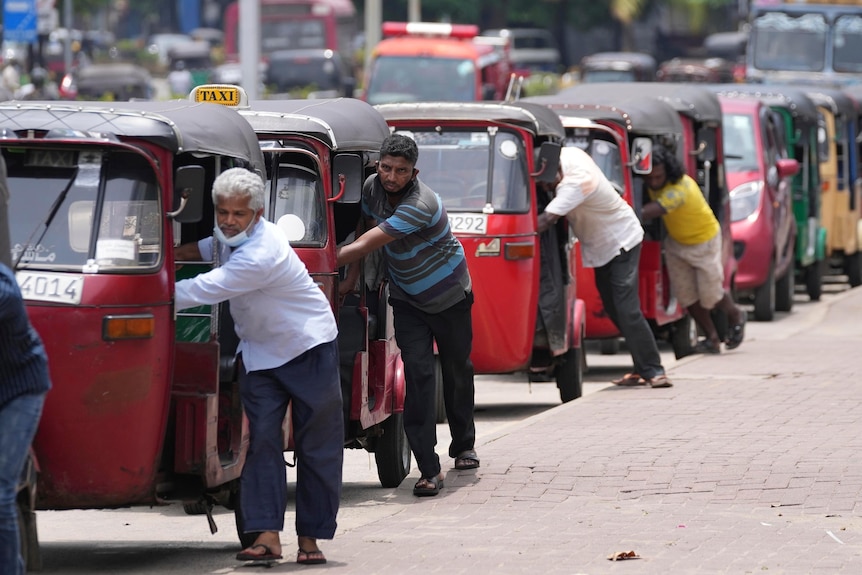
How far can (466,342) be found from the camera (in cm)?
891

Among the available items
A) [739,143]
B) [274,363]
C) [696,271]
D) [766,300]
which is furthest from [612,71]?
[274,363]

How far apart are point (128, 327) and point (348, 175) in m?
2.29

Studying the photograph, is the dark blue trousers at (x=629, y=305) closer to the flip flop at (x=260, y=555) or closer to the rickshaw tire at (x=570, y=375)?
the rickshaw tire at (x=570, y=375)

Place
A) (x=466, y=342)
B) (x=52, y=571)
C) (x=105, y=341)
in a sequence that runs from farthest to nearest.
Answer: (x=466, y=342) < (x=52, y=571) < (x=105, y=341)

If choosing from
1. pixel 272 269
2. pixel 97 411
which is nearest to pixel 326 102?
pixel 272 269

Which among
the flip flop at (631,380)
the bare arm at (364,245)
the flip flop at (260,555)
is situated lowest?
the flip flop at (631,380)

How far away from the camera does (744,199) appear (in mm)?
18203

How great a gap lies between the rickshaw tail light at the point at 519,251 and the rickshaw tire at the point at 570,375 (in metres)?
1.05

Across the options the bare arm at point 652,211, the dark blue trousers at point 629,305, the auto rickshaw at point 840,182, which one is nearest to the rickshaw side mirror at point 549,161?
the dark blue trousers at point 629,305

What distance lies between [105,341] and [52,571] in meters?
1.11

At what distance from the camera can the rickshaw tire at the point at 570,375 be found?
40.2 ft

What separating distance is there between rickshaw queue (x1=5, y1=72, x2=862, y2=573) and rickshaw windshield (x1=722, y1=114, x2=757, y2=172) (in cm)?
406

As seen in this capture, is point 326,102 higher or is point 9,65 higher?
point 326,102

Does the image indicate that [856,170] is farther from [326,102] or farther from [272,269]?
[272,269]
